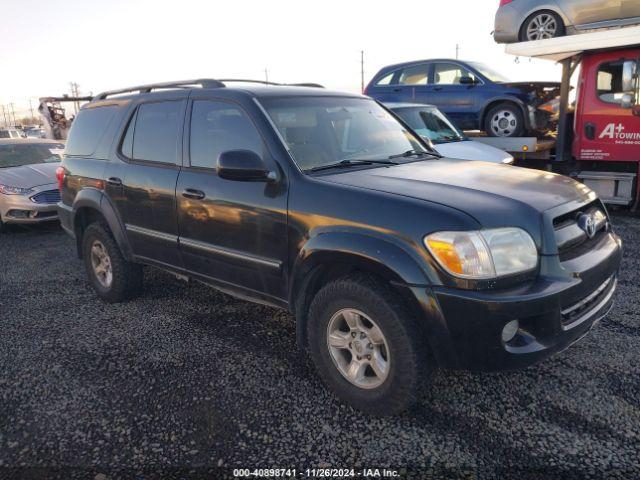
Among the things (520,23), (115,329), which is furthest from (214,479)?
(520,23)

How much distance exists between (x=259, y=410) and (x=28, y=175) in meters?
7.34

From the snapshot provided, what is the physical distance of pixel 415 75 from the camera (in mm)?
10289

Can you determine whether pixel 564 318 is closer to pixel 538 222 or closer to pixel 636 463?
pixel 538 222

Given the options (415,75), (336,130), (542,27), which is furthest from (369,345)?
(415,75)

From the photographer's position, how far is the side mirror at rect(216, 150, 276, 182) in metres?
3.00

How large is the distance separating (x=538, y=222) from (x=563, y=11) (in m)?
6.35

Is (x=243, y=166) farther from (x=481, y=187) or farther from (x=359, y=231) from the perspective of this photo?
(x=481, y=187)

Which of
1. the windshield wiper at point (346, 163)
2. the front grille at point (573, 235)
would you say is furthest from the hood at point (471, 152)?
the front grille at point (573, 235)

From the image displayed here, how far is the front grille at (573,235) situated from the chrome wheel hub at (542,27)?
568cm

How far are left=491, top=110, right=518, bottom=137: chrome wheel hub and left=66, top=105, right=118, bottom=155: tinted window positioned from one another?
272 inches

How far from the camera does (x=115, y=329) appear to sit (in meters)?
4.19

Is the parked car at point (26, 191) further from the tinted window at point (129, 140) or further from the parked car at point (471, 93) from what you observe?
the parked car at point (471, 93)

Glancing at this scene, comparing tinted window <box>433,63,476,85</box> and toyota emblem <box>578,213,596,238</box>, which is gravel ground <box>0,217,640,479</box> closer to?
toyota emblem <box>578,213,596,238</box>

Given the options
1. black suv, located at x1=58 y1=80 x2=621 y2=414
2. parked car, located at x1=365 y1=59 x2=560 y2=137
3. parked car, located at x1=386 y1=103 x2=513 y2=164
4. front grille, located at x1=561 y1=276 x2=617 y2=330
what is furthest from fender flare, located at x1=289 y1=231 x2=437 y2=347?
parked car, located at x1=365 y1=59 x2=560 y2=137
